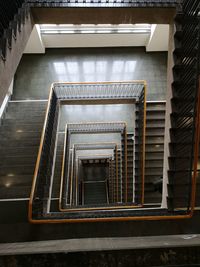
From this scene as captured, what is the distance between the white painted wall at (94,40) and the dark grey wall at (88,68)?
23cm

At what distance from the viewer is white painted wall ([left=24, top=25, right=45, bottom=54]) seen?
912 centimetres

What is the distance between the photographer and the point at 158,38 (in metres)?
9.49

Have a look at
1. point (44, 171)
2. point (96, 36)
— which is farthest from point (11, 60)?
point (96, 36)

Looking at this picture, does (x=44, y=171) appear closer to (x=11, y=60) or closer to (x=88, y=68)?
(x=11, y=60)

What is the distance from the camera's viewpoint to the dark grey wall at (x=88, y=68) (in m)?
9.27

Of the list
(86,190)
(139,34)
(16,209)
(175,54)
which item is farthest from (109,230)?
(86,190)

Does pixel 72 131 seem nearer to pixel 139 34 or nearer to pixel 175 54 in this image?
pixel 139 34

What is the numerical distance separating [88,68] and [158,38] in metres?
3.20

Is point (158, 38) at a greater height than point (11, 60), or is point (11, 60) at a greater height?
point (158, 38)

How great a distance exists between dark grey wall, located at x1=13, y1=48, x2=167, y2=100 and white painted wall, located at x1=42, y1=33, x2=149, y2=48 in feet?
0.74

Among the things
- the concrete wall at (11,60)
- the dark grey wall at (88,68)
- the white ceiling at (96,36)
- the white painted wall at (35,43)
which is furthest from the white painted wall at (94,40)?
the concrete wall at (11,60)

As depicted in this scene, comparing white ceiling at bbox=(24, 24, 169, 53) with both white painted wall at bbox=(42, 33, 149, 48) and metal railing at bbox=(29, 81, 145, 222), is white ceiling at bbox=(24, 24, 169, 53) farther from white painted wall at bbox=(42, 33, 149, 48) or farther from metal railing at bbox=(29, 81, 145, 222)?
metal railing at bbox=(29, 81, 145, 222)

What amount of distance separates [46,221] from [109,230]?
3.40 feet

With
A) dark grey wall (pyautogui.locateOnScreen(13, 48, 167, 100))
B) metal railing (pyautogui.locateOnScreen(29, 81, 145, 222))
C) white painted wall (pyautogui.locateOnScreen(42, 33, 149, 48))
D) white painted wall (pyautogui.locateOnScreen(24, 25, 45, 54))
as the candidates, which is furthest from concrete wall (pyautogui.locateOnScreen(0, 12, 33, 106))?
white painted wall (pyautogui.locateOnScreen(42, 33, 149, 48))
